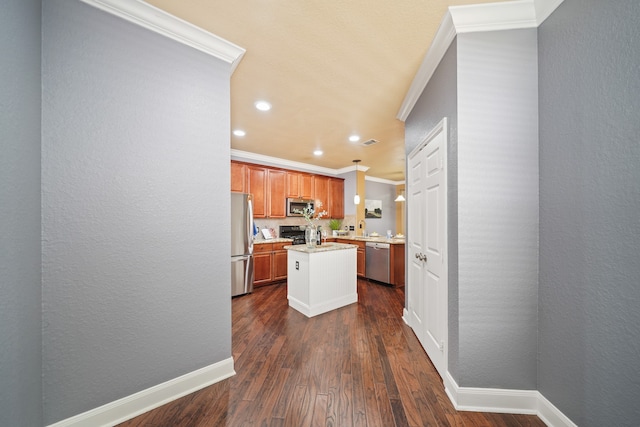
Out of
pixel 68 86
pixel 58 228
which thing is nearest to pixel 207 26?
pixel 68 86

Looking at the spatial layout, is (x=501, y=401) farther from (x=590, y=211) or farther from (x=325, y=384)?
(x=590, y=211)

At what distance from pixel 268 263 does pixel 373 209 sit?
4.31 meters

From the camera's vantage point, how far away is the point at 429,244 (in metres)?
2.13

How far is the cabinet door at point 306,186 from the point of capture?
5523mm

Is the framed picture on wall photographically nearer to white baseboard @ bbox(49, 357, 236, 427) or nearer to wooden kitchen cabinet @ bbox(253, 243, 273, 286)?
wooden kitchen cabinet @ bbox(253, 243, 273, 286)

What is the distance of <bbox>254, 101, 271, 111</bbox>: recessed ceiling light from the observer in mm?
2715

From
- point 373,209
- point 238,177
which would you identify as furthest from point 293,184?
point 373,209

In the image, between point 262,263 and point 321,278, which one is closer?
point 321,278

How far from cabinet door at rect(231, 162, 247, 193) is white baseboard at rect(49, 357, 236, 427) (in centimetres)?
327

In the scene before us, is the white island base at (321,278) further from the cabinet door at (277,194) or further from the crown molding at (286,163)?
the crown molding at (286,163)

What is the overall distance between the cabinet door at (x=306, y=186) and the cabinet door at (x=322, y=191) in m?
0.12

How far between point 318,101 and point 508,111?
1861mm

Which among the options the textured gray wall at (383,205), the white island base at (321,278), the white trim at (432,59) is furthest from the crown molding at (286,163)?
the white trim at (432,59)

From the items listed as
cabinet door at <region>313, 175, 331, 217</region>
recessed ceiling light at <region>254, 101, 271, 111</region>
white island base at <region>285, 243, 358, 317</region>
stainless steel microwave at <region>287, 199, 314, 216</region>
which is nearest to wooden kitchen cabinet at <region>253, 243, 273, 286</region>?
stainless steel microwave at <region>287, 199, 314, 216</region>
